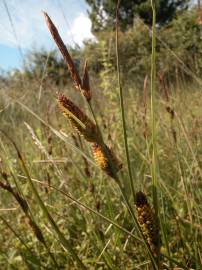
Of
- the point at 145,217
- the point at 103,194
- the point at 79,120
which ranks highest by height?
the point at 79,120

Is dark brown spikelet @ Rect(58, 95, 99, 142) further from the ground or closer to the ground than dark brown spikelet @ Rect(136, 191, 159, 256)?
further from the ground

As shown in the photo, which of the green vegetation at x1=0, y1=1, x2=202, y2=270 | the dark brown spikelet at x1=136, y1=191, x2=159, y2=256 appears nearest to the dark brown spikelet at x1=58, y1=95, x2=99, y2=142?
the green vegetation at x1=0, y1=1, x2=202, y2=270

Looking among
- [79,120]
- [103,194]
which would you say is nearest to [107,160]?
[79,120]

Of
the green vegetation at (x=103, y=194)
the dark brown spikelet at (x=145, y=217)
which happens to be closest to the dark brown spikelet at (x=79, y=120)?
the green vegetation at (x=103, y=194)

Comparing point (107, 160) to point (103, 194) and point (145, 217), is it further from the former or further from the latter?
point (103, 194)

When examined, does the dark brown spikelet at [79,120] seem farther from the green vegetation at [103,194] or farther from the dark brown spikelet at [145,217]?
the dark brown spikelet at [145,217]

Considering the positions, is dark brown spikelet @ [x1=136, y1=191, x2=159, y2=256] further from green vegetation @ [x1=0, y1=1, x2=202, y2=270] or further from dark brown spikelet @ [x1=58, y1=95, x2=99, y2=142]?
dark brown spikelet @ [x1=58, y1=95, x2=99, y2=142]

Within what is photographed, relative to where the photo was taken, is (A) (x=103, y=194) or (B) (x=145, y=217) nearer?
(B) (x=145, y=217)

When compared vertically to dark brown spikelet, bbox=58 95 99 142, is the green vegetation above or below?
below
